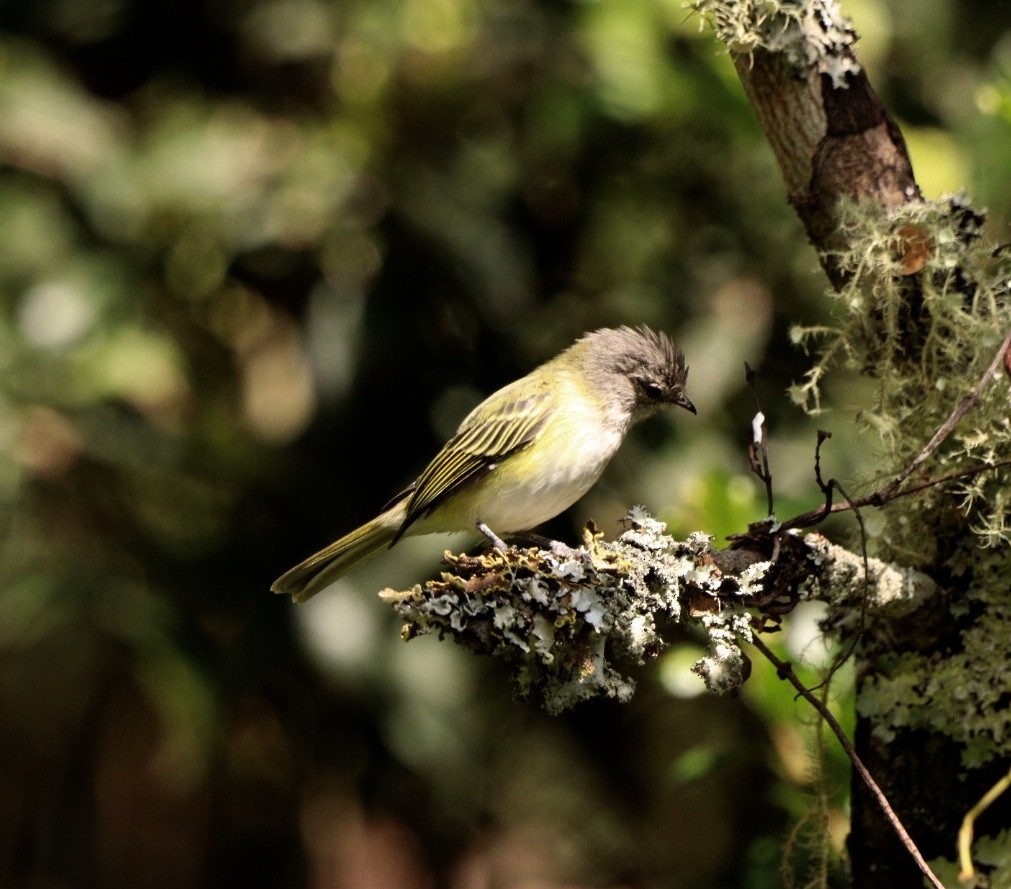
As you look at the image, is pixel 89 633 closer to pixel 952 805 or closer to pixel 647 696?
pixel 647 696

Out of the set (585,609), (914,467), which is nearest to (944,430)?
(914,467)

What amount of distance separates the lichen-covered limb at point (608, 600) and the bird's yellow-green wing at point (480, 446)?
3.72ft

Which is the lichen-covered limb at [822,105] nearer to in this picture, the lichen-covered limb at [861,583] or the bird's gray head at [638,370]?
the lichen-covered limb at [861,583]

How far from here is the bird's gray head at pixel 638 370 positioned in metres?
3.81

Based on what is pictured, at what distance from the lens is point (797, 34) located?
2.50 meters

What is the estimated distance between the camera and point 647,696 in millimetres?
5375

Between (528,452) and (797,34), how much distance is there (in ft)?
4.61

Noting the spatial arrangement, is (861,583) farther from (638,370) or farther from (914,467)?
(638,370)

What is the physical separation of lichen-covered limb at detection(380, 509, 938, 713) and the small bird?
114cm

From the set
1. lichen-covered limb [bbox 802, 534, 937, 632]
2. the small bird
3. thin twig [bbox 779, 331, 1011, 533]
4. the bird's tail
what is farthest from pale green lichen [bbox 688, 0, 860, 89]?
the bird's tail

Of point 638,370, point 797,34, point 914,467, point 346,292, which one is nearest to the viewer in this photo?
point 914,467

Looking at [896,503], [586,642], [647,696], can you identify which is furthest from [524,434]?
[647,696]

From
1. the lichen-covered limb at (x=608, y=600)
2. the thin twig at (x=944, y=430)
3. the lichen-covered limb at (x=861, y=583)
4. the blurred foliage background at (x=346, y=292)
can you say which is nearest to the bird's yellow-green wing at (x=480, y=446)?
the blurred foliage background at (x=346, y=292)

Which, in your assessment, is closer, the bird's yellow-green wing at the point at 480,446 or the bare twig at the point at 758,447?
the bare twig at the point at 758,447
